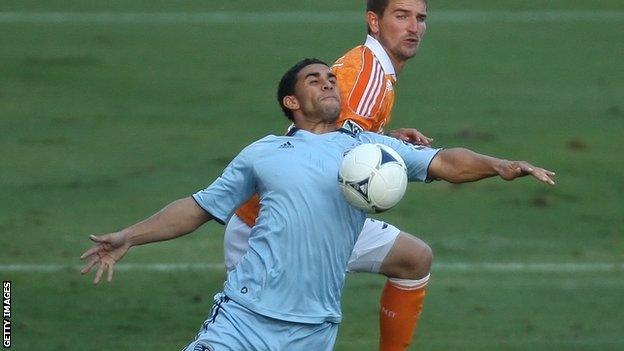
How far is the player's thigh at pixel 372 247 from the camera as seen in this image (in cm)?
900

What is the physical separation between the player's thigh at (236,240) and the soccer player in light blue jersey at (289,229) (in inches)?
34.9

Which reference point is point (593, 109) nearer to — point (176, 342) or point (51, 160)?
point (51, 160)

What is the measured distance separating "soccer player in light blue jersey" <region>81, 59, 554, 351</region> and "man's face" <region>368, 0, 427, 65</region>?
1.12 metres

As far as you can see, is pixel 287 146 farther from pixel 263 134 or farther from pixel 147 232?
pixel 263 134

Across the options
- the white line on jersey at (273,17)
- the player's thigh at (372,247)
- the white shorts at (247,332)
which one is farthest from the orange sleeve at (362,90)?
the white line on jersey at (273,17)

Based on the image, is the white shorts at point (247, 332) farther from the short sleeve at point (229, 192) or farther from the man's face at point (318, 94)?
the man's face at point (318, 94)

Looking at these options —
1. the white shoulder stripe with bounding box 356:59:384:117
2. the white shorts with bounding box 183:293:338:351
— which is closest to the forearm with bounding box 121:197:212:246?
the white shorts with bounding box 183:293:338:351

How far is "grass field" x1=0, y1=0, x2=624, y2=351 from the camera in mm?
11188

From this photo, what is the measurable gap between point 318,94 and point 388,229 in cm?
136

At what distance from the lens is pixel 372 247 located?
→ 9016mm

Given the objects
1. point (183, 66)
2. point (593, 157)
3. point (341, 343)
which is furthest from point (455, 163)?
point (183, 66)

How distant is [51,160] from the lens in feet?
50.8

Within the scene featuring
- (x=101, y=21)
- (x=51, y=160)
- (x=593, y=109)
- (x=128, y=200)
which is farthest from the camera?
(x=101, y=21)

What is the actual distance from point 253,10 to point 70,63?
9.50 ft
